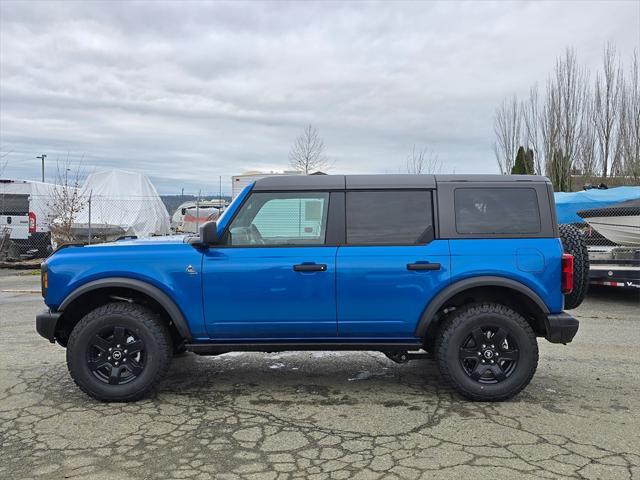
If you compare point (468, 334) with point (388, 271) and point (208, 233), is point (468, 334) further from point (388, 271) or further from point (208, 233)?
point (208, 233)

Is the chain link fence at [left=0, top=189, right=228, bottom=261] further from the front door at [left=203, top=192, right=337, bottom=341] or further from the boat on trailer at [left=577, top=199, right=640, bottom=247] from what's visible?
the front door at [left=203, top=192, right=337, bottom=341]

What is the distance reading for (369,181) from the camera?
4723mm

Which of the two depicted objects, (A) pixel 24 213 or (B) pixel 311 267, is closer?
(B) pixel 311 267

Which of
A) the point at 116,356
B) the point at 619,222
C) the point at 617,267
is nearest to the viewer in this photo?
the point at 116,356

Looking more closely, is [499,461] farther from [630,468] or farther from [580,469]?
[630,468]

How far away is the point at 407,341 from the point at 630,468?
177cm

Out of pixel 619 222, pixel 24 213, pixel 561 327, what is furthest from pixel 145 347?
pixel 24 213

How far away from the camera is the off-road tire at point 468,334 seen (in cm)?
446

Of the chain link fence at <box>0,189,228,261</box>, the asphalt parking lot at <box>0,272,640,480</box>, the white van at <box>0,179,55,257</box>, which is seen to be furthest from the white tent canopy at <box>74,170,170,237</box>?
the asphalt parking lot at <box>0,272,640,480</box>

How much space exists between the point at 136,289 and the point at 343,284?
1.66 m

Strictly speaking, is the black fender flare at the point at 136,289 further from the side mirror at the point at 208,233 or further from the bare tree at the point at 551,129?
the bare tree at the point at 551,129

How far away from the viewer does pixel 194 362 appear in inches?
230

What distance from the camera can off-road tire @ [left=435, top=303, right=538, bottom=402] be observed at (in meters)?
4.46

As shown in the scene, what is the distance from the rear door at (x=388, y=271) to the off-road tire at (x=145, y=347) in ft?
4.88
